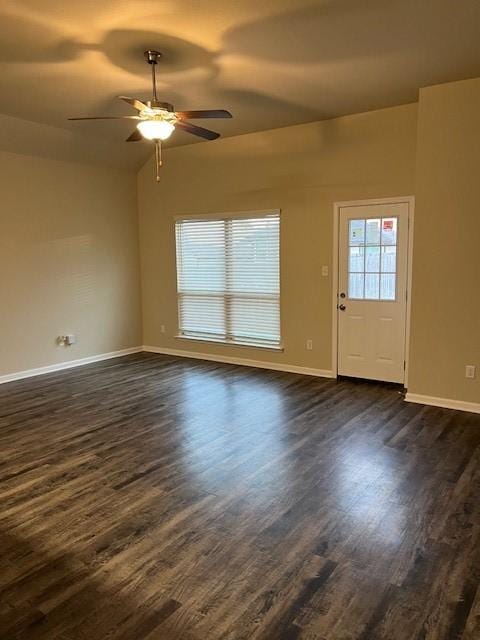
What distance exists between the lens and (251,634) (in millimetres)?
1900

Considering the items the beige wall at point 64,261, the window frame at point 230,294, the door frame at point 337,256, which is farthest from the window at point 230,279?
the beige wall at point 64,261

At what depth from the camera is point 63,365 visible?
21.2 feet

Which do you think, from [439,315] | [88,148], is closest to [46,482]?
[439,315]

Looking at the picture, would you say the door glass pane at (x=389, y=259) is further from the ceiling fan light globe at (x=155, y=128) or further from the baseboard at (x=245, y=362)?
the ceiling fan light globe at (x=155, y=128)

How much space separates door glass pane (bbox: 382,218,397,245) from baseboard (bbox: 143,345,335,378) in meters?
1.70

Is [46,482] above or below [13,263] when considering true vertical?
below

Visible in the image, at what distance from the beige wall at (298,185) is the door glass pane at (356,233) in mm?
265

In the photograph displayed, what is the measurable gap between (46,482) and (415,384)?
3.51m

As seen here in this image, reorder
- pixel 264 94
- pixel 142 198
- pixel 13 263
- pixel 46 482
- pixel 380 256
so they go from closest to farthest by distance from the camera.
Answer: pixel 46 482, pixel 264 94, pixel 380 256, pixel 13 263, pixel 142 198

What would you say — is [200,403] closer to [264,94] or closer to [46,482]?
[46,482]

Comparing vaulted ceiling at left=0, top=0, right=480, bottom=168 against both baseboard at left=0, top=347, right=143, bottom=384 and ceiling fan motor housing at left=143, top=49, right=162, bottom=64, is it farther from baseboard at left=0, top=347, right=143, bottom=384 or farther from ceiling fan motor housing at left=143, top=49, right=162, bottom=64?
baseboard at left=0, top=347, right=143, bottom=384

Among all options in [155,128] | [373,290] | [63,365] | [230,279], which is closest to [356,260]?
[373,290]

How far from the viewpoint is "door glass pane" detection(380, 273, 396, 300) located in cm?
523

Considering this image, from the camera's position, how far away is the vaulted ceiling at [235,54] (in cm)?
296
